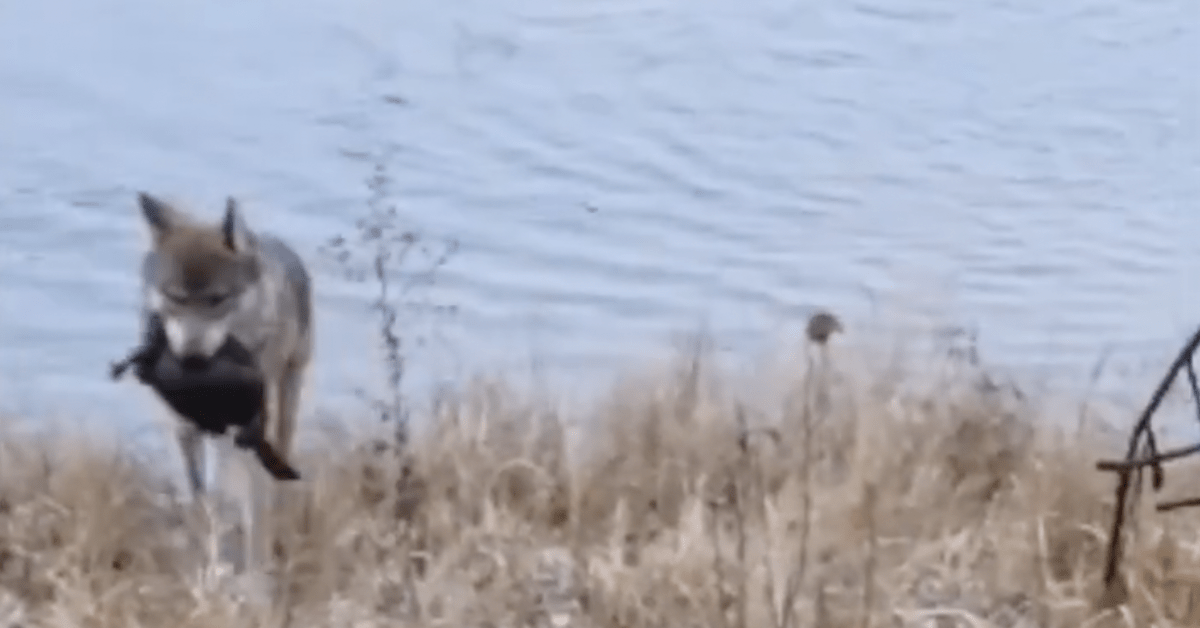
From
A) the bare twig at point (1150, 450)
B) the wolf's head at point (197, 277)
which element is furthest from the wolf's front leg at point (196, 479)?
the bare twig at point (1150, 450)

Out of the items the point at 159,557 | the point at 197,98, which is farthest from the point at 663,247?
the point at 159,557

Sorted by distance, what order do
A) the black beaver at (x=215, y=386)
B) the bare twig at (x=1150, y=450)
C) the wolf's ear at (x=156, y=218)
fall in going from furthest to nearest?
the wolf's ear at (x=156, y=218)
the black beaver at (x=215, y=386)
the bare twig at (x=1150, y=450)

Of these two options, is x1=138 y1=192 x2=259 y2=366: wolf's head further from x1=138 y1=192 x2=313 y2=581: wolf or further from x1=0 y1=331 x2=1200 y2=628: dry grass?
x1=0 y1=331 x2=1200 y2=628: dry grass

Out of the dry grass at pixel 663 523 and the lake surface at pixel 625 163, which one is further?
the lake surface at pixel 625 163

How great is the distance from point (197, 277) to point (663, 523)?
123 centimetres

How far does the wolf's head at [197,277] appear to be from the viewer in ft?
14.5

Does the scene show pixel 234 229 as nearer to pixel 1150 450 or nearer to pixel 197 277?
pixel 197 277

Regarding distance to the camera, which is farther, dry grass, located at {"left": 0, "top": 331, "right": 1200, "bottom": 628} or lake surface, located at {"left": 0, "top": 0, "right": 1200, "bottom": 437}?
lake surface, located at {"left": 0, "top": 0, "right": 1200, "bottom": 437}

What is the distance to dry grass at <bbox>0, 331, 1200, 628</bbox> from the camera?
174 inches

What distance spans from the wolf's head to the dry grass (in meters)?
0.49

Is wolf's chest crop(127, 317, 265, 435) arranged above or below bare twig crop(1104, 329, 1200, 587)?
below

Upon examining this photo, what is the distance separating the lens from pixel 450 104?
9.39m

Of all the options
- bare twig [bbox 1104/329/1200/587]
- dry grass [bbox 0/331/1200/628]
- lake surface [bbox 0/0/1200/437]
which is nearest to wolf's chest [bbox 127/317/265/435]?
dry grass [bbox 0/331/1200/628]

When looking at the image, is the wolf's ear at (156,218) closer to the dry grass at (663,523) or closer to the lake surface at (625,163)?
the dry grass at (663,523)
